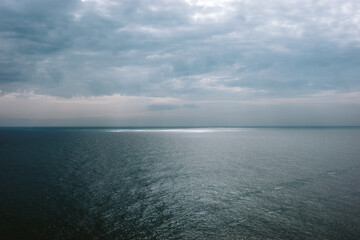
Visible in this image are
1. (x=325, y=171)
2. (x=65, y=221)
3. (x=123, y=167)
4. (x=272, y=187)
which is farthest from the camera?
(x=123, y=167)

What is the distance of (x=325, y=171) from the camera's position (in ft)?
166

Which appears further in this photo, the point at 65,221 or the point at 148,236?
the point at 65,221

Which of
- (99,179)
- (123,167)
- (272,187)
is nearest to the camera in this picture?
(272,187)

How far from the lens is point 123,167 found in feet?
184

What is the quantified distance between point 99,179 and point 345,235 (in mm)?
38587

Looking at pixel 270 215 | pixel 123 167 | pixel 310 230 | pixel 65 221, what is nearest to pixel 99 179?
pixel 123 167

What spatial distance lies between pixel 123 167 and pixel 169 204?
2842cm

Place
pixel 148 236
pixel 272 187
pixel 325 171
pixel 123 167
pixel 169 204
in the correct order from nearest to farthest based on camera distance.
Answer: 1. pixel 148 236
2. pixel 169 204
3. pixel 272 187
4. pixel 325 171
5. pixel 123 167

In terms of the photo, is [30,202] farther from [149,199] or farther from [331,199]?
[331,199]

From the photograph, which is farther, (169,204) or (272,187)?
(272,187)

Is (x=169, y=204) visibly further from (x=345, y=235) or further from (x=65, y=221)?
(x=345, y=235)

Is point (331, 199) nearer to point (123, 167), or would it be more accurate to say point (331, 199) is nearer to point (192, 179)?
point (192, 179)

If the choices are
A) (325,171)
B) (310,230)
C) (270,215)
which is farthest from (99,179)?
(325,171)

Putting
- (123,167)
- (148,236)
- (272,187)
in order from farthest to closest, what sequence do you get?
(123,167), (272,187), (148,236)
